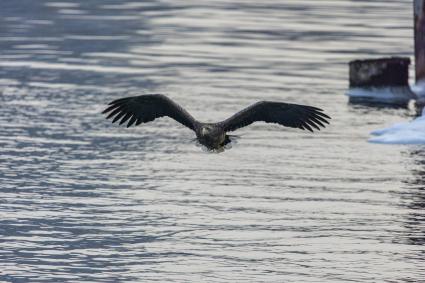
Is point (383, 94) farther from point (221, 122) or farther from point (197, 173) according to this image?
point (221, 122)

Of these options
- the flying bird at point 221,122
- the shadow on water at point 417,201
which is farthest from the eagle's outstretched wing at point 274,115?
the shadow on water at point 417,201

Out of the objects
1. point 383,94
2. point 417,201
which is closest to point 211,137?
point 417,201

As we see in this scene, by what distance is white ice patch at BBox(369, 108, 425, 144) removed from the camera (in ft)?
64.3

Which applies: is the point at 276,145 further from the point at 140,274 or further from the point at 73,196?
the point at 140,274

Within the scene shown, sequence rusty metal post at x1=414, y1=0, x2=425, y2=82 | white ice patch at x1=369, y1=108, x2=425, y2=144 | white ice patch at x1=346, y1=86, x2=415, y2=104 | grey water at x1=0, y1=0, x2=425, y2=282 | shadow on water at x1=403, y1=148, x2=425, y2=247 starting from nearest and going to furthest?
1. grey water at x1=0, y1=0, x2=425, y2=282
2. shadow on water at x1=403, y1=148, x2=425, y2=247
3. white ice patch at x1=369, y1=108, x2=425, y2=144
4. white ice patch at x1=346, y1=86, x2=415, y2=104
5. rusty metal post at x1=414, y1=0, x2=425, y2=82

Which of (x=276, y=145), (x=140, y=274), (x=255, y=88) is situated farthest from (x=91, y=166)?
(x=255, y=88)

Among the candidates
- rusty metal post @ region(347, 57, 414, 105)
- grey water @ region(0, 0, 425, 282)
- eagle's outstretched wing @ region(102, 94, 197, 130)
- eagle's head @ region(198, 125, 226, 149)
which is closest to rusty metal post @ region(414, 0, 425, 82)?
rusty metal post @ region(347, 57, 414, 105)

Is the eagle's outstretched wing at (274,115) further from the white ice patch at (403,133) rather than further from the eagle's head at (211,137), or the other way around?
the white ice patch at (403,133)

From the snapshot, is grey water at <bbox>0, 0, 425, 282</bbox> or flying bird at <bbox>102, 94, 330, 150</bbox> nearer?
grey water at <bbox>0, 0, 425, 282</bbox>

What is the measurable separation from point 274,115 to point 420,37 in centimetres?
1049

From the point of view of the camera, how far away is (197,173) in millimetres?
17578

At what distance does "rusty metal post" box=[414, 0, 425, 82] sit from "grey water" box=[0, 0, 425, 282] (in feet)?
4.30

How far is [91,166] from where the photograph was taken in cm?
1795

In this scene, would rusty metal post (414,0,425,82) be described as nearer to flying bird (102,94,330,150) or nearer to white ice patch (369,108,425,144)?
white ice patch (369,108,425,144)
